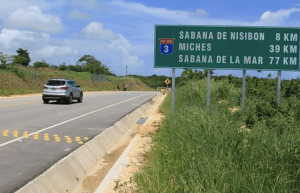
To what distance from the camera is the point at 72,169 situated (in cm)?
805

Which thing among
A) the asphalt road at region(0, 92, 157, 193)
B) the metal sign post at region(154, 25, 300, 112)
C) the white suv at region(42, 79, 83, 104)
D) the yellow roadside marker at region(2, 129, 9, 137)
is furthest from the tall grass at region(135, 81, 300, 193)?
the white suv at region(42, 79, 83, 104)

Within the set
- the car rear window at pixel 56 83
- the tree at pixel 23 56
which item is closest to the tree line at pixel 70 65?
the tree at pixel 23 56

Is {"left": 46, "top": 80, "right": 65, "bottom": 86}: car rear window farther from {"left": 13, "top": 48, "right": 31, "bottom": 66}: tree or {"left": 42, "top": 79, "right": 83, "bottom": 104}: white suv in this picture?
{"left": 13, "top": 48, "right": 31, "bottom": 66}: tree

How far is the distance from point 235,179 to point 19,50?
319 feet

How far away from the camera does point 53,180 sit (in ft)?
23.0

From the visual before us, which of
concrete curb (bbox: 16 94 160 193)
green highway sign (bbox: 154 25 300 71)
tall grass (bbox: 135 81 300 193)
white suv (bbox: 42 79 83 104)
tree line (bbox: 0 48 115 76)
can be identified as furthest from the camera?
tree line (bbox: 0 48 115 76)

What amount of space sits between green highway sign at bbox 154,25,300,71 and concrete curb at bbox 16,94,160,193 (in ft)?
13.9

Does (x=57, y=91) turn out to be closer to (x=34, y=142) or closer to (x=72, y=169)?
(x=34, y=142)

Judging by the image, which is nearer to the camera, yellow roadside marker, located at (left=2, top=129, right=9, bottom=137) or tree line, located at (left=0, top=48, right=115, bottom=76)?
yellow roadside marker, located at (left=2, top=129, right=9, bottom=137)

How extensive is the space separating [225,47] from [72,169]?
861 centimetres

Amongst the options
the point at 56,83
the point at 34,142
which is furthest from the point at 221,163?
the point at 56,83

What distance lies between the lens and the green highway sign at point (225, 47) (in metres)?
14.3

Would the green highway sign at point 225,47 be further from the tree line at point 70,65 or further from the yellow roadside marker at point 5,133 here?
the tree line at point 70,65

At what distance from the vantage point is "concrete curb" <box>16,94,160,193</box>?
6.54 metres
